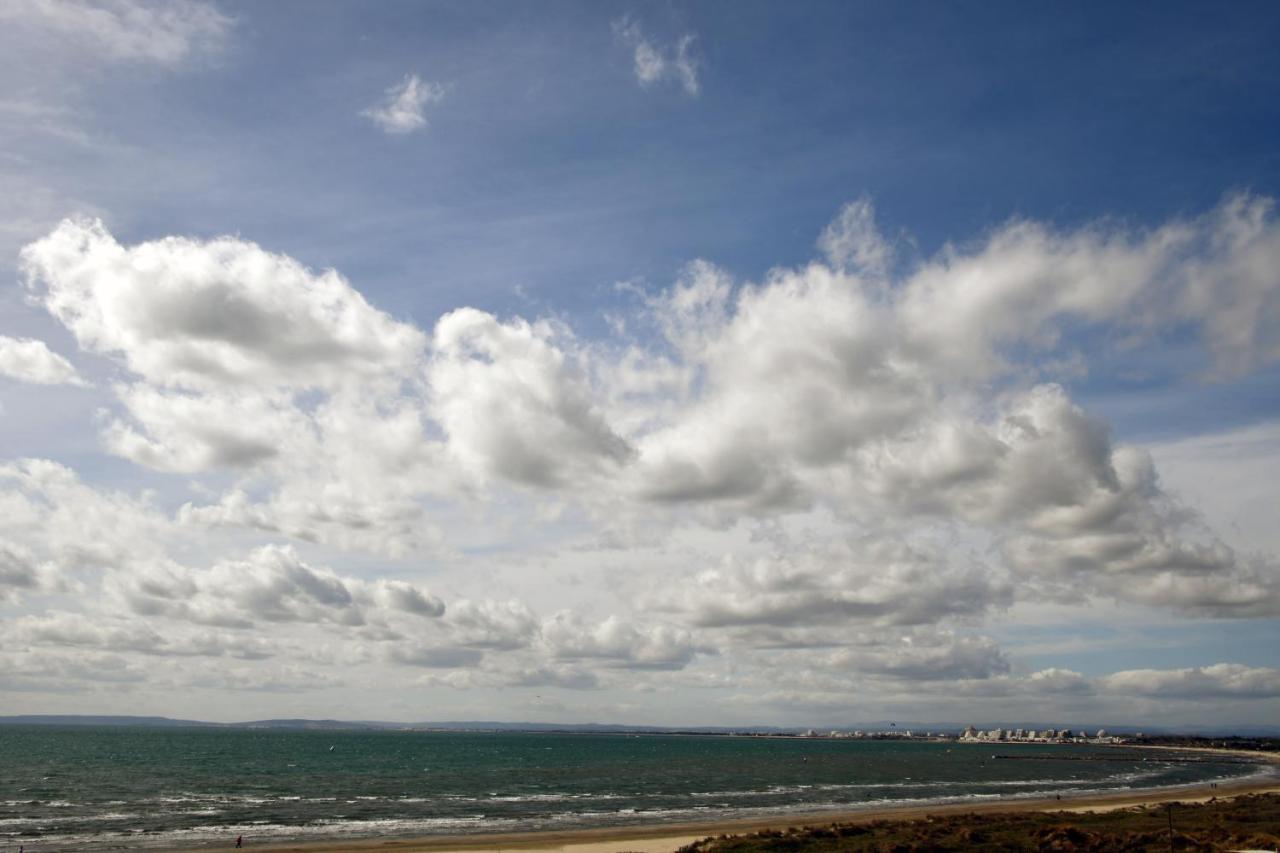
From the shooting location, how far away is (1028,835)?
52.9m

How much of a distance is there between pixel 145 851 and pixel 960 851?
161 feet

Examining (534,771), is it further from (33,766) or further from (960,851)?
(960,851)

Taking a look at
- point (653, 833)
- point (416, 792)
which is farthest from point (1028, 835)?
point (416, 792)

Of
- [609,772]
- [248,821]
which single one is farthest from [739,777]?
[248,821]

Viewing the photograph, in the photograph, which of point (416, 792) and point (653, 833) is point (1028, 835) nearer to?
point (653, 833)

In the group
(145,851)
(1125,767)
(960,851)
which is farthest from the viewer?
(1125,767)

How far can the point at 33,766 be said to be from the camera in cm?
13450

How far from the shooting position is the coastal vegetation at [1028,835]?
4825 cm

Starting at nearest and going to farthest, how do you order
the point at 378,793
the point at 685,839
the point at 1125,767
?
the point at 685,839 → the point at 378,793 → the point at 1125,767

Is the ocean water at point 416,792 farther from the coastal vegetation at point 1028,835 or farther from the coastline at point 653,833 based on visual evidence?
the coastal vegetation at point 1028,835

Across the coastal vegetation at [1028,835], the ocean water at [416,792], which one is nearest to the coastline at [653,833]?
the ocean water at [416,792]

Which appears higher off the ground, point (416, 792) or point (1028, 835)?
point (1028, 835)

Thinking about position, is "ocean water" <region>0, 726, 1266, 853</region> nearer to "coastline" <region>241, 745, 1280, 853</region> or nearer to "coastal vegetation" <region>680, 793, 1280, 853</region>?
"coastline" <region>241, 745, 1280, 853</region>

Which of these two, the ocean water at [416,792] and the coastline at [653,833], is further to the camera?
the ocean water at [416,792]
